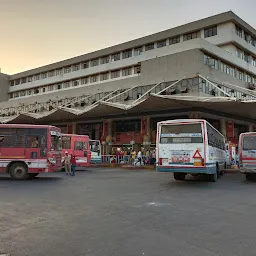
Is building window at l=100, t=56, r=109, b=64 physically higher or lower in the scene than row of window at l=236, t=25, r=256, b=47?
lower

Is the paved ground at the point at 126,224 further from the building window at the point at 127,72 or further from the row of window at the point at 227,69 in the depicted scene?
the building window at the point at 127,72

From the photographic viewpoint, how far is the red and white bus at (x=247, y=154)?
597 inches

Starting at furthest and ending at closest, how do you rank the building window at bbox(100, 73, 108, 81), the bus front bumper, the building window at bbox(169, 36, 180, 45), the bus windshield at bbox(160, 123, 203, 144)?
the building window at bbox(100, 73, 108, 81)
the building window at bbox(169, 36, 180, 45)
the bus windshield at bbox(160, 123, 203, 144)
the bus front bumper

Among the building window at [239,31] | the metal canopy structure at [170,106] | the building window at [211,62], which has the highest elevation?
the building window at [239,31]

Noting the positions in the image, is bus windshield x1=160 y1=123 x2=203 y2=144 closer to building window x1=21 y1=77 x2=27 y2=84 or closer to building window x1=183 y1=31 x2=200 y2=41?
building window x1=183 y1=31 x2=200 y2=41

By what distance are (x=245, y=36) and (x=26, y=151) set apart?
136 ft

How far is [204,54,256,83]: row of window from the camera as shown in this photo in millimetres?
34188

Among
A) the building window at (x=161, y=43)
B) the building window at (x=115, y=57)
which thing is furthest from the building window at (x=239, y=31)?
the building window at (x=115, y=57)

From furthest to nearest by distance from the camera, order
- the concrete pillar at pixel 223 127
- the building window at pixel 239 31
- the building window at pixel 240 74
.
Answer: the building window at pixel 239 31 → the building window at pixel 240 74 → the concrete pillar at pixel 223 127

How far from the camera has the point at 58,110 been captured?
36125 mm

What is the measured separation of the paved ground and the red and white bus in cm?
529

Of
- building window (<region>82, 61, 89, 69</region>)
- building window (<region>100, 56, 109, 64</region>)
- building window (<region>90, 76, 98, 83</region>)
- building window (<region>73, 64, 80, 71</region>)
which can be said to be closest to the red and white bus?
building window (<region>90, 76, 98, 83</region>)

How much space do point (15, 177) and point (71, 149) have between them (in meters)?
8.18

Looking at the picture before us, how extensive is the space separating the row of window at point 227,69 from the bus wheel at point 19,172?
24.0m
